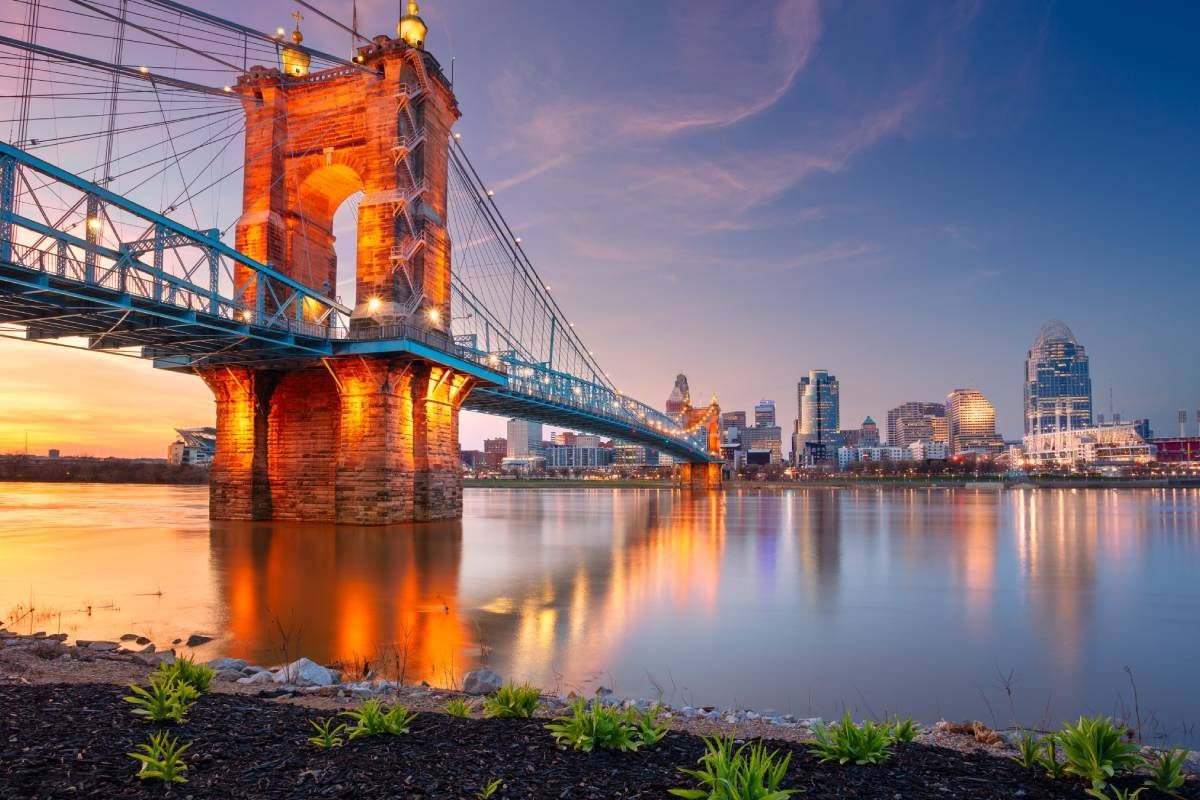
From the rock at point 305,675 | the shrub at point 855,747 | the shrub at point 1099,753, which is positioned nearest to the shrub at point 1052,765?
the shrub at point 1099,753

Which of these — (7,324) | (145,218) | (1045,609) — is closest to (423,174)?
(145,218)

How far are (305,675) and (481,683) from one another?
6.30ft

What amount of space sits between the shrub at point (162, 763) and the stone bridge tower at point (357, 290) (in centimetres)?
2878

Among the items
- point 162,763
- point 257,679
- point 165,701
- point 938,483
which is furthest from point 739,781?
Answer: point 938,483

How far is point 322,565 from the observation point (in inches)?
853

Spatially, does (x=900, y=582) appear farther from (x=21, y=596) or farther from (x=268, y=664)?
(x=21, y=596)

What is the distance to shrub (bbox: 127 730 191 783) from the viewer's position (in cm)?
453

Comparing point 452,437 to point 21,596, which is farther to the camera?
point 452,437

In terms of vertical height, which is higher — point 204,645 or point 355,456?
point 355,456

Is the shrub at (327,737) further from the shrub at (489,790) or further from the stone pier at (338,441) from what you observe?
the stone pier at (338,441)

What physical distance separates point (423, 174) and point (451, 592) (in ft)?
81.2

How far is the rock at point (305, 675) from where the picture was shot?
7.75 meters

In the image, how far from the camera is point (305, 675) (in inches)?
313

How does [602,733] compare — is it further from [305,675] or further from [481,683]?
[305,675]
